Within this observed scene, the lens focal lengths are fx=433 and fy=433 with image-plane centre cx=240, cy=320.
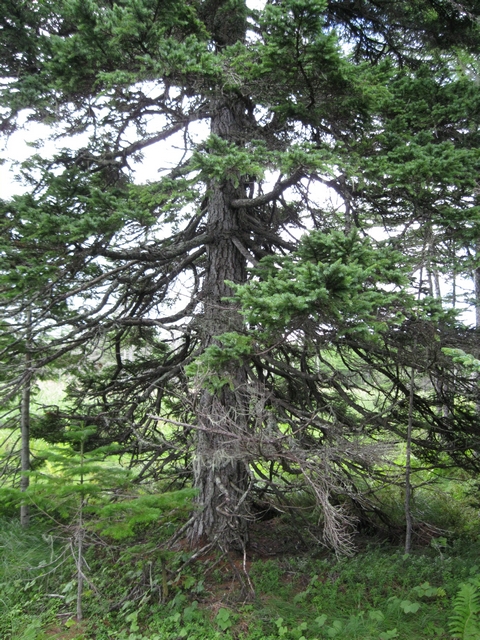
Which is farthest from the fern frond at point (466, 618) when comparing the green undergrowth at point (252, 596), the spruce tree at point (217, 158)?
the spruce tree at point (217, 158)

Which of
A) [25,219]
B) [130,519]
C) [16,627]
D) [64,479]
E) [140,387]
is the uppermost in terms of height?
[25,219]

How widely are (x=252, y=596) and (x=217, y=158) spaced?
4.52 meters

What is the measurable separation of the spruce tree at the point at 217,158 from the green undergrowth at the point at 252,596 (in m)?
0.66

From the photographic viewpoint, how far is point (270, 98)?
4.68 m

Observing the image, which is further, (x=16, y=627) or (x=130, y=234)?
(x=130, y=234)

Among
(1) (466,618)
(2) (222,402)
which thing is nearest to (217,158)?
(2) (222,402)

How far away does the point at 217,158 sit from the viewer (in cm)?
386

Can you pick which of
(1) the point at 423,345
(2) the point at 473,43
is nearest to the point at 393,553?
(1) the point at 423,345

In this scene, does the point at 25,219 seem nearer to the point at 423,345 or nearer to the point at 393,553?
the point at 423,345

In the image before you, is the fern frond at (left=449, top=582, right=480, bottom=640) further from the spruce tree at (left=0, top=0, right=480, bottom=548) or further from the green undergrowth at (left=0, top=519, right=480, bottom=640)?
the spruce tree at (left=0, top=0, right=480, bottom=548)

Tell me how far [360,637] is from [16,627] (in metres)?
3.70

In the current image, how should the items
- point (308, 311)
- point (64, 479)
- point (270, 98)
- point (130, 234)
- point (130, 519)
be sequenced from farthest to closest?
point (130, 234)
point (270, 98)
point (64, 479)
point (130, 519)
point (308, 311)

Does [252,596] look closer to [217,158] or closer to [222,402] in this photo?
[222,402]

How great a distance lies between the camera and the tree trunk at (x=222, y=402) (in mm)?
4773
